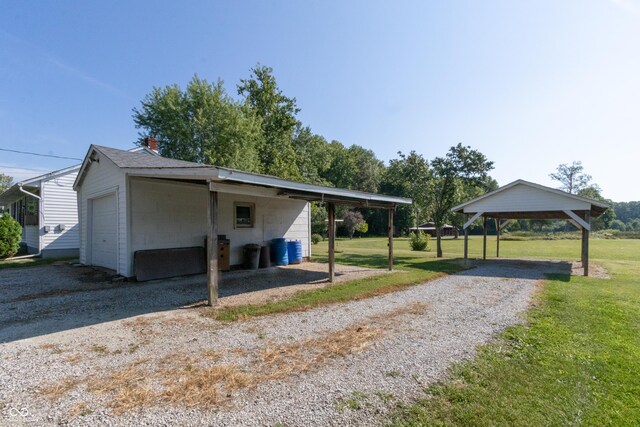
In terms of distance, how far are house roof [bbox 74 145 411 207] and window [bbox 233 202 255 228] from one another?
2240mm

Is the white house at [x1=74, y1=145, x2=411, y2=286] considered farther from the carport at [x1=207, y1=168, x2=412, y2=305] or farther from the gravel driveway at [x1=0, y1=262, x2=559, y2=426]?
the gravel driveway at [x1=0, y1=262, x2=559, y2=426]

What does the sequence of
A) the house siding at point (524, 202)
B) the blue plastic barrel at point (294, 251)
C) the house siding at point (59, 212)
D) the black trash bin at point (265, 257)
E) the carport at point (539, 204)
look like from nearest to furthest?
the black trash bin at point (265, 257) → the carport at point (539, 204) → the house siding at point (524, 202) → the blue plastic barrel at point (294, 251) → the house siding at point (59, 212)

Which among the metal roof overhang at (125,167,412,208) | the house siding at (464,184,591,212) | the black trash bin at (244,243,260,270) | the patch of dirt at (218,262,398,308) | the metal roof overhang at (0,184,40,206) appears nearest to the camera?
the metal roof overhang at (125,167,412,208)

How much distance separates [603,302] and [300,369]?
7068mm

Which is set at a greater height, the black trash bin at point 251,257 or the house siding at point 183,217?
the house siding at point 183,217

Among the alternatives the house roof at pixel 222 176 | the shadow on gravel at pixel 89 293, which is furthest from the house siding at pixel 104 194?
the shadow on gravel at pixel 89 293

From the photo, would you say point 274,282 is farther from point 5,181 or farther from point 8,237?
point 5,181

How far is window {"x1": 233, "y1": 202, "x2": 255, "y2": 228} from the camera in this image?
9.99 metres

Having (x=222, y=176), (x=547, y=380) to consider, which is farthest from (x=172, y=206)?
(x=547, y=380)

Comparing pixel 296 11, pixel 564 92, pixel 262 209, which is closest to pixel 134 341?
pixel 262 209

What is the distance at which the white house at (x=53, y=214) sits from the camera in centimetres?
1330

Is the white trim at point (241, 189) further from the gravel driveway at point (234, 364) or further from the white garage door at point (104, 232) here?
the white garage door at point (104, 232)

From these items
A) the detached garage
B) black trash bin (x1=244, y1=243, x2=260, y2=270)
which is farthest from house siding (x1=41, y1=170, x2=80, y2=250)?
black trash bin (x1=244, y1=243, x2=260, y2=270)

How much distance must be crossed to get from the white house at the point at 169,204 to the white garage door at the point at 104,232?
0.03 m
